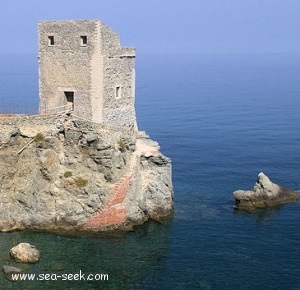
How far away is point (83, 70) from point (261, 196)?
2256cm

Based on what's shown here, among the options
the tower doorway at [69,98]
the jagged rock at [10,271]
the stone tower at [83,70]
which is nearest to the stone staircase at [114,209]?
the stone tower at [83,70]

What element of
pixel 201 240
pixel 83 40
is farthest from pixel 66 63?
pixel 201 240

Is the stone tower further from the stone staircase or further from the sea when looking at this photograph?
the stone staircase

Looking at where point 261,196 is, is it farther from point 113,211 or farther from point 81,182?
point 81,182

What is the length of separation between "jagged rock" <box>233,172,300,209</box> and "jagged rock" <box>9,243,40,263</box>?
2225 centimetres

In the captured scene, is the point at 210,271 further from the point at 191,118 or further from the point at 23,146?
the point at 191,118

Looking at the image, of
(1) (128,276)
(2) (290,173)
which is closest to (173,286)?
(1) (128,276)

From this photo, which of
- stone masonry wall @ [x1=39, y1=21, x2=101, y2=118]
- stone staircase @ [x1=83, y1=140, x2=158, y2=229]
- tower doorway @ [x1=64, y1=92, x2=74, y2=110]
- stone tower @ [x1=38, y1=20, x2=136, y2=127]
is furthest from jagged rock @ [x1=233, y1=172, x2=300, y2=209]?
tower doorway @ [x1=64, y1=92, x2=74, y2=110]

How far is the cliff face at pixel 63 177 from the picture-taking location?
4297 centimetres

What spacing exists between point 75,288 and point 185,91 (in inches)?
5090

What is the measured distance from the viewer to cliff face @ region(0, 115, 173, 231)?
42969mm

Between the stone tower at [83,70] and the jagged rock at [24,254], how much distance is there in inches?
574

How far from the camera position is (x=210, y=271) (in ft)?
118

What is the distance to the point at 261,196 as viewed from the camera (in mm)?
51188
